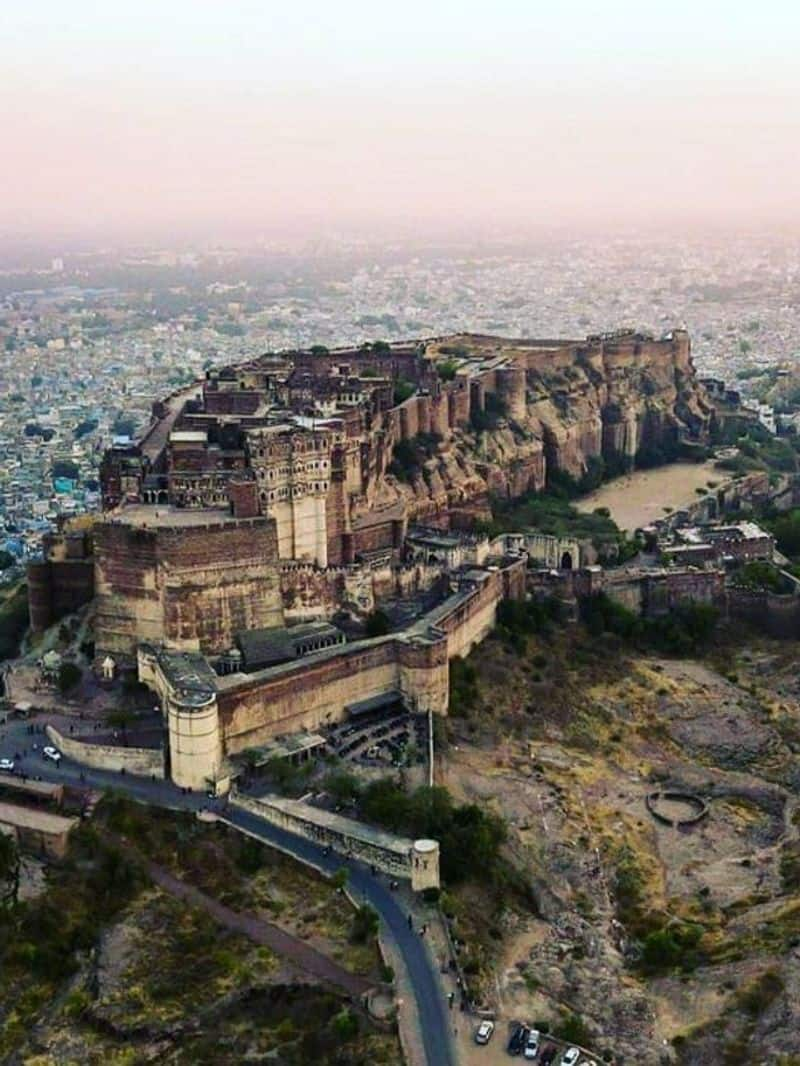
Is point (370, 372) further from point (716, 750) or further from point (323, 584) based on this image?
point (716, 750)

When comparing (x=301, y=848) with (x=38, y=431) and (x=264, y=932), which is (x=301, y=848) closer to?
(x=264, y=932)

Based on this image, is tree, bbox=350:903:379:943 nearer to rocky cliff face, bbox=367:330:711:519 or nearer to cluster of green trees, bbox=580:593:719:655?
cluster of green trees, bbox=580:593:719:655

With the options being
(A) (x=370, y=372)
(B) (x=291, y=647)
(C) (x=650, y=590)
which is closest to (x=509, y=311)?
(A) (x=370, y=372)

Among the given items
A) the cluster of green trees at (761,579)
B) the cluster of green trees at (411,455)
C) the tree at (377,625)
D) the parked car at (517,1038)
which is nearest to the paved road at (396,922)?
the parked car at (517,1038)

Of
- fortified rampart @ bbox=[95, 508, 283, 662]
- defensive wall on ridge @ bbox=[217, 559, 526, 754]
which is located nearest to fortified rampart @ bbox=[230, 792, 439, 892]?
defensive wall on ridge @ bbox=[217, 559, 526, 754]

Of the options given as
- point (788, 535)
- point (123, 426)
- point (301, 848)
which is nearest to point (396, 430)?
point (788, 535)
